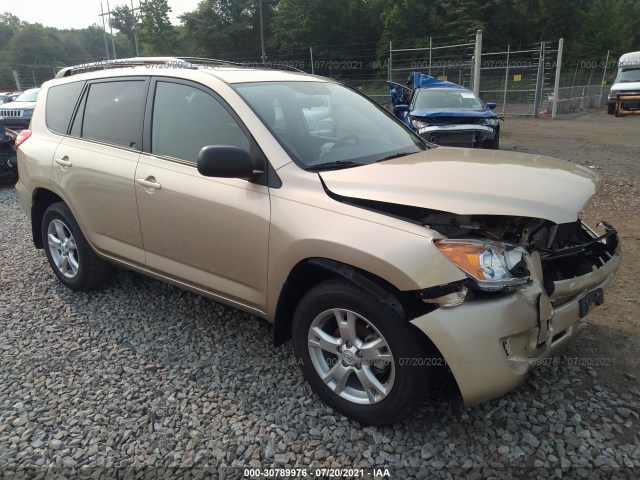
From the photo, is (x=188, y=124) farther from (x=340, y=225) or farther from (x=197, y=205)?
(x=340, y=225)

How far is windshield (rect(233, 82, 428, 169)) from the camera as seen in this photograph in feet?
9.28

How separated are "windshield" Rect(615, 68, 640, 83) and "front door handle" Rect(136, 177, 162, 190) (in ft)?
78.2

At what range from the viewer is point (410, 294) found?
2.21m

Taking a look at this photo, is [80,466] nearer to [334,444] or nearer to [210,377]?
[210,377]

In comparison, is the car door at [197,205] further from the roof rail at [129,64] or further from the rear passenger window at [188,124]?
the roof rail at [129,64]

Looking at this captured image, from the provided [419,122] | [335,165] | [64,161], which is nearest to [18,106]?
[419,122]

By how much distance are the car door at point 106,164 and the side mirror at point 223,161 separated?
3.36 ft

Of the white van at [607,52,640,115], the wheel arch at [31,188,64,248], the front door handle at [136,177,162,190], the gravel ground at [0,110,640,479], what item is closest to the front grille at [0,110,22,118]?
the wheel arch at [31,188,64,248]

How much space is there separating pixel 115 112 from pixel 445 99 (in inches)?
333

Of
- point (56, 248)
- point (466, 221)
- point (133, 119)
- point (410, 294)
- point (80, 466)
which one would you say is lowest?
point (80, 466)

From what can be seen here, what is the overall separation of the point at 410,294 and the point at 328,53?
40182mm

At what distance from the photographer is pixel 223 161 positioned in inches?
99.0

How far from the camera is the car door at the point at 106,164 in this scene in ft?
11.1

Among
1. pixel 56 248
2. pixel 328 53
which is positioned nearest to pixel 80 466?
pixel 56 248
